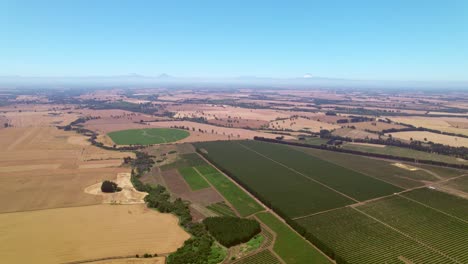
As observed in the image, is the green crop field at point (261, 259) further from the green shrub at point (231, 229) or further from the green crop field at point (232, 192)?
the green crop field at point (232, 192)

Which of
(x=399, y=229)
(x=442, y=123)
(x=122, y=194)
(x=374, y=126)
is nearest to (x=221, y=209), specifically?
(x=122, y=194)

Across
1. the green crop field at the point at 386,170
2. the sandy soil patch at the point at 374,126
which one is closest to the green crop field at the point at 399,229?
the green crop field at the point at 386,170

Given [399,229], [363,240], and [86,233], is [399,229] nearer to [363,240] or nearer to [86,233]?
[363,240]

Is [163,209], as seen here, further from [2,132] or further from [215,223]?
[2,132]

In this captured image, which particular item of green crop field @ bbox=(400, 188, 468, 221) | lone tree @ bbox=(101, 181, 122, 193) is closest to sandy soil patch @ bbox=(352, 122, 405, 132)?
green crop field @ bbox=(400, 188, 468, 221)

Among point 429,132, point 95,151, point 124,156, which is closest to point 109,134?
point 95,151

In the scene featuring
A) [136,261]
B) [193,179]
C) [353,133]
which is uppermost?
[353,133]

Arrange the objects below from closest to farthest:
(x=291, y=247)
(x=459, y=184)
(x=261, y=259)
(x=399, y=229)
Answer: (x=261, y=259)
(x=291, y=247)
(x=399, y=229)
(x=459, y=184)
